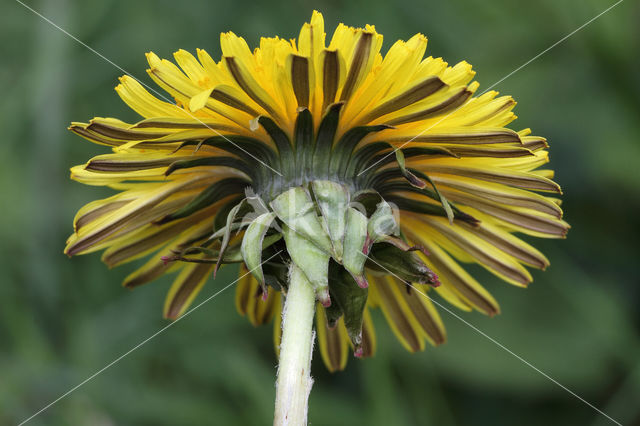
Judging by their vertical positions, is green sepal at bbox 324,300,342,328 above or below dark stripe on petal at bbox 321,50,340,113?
below

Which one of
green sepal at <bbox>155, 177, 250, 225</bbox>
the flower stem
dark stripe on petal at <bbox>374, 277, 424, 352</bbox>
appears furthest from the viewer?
dark stripe on petal at <bbox>374, 277, 424, 352</bbox>

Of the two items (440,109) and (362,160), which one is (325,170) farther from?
(440,109)

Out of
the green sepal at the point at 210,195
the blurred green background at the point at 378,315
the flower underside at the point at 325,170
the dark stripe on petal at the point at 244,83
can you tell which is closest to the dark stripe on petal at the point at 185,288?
the flower underside at the point at 325,170

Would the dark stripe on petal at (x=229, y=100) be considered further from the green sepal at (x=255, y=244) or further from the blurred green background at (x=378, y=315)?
the blurred green background at (x=378, y=315)

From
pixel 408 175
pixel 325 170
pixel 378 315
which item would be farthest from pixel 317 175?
pixel 378 315

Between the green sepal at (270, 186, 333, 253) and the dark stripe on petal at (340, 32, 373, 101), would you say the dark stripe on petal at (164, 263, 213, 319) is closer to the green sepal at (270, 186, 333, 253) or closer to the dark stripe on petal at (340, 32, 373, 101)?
the green sepal at (270, 186, 333, 253)

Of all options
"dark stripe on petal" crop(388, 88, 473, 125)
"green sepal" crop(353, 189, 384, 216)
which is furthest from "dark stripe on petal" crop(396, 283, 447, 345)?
"dark stripe on petal" crop(388, 88, 473, 125)

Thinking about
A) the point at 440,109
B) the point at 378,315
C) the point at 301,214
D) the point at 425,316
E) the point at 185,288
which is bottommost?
the point at 378,315
